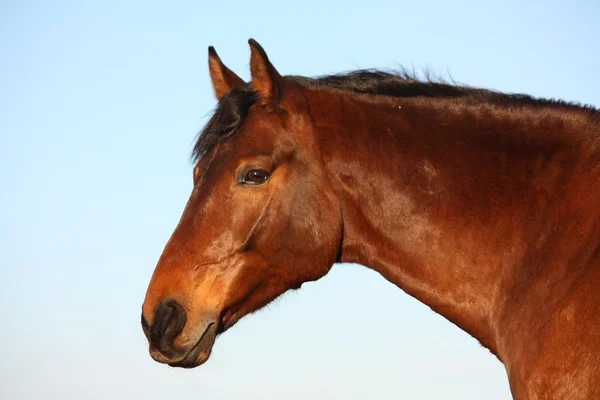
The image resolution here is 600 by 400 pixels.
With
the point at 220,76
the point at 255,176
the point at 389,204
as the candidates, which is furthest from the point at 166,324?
the point at 220,76

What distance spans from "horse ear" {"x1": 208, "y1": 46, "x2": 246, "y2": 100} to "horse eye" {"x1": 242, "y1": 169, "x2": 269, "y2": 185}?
1.22 metres

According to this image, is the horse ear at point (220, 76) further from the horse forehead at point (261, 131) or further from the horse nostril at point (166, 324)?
the horse nostril at point (166, 324)

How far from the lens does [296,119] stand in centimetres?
601

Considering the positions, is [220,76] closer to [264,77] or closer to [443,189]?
[264,77]

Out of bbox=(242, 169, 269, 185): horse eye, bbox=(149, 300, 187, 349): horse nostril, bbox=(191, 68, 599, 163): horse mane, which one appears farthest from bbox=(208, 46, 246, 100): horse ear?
bbox=(149, 300, 187, 349): horse nostril

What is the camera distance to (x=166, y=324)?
5438mm

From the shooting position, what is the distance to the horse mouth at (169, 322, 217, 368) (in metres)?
5.54

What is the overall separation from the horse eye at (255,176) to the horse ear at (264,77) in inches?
24.5

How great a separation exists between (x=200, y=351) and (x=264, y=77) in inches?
84.3

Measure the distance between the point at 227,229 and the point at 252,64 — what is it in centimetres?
132

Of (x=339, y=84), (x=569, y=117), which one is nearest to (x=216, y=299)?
(x=339, y=84)

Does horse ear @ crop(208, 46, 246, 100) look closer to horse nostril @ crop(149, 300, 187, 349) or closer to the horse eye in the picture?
the horse eye

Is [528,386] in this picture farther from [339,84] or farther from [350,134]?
[339,84]

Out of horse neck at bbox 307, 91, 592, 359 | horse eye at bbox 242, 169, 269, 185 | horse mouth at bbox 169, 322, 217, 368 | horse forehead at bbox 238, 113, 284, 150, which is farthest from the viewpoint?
horse forehead at bbox 238, 113, 284, 150
